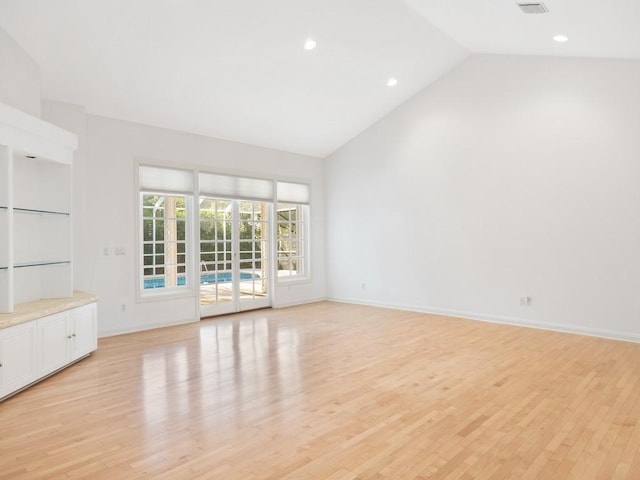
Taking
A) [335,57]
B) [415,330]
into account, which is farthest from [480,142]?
[415,330]

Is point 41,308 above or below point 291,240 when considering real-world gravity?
below

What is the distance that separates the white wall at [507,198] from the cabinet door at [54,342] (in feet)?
17.4

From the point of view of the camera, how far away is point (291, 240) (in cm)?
884

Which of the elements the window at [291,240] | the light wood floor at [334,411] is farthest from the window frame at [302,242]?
the light wood floor at [334,411]

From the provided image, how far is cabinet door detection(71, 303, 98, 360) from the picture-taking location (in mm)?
4699

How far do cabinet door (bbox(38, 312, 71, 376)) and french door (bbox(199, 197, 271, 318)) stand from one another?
9.16 feet

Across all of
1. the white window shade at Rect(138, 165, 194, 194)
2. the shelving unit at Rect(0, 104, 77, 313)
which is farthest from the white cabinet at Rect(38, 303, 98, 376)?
the white window shade at Rect(138, 165, 194, 194)

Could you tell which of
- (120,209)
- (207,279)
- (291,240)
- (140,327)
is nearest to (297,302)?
(291,240)

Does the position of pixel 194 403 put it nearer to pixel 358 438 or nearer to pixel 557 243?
pixel 358 438

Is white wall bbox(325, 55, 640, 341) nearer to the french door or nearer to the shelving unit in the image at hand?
the french door

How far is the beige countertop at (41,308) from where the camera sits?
381cm

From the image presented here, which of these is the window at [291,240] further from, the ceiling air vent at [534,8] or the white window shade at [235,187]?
the ceiling air vent at [534,8]

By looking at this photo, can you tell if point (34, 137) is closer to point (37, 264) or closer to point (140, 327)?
point (37, 264)

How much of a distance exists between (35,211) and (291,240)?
15.9ft
